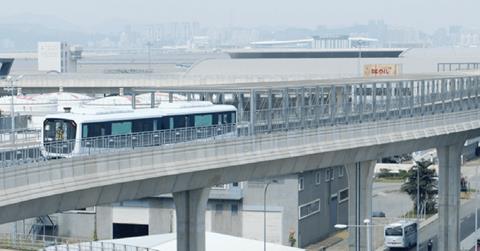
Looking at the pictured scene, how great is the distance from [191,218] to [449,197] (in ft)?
85.5

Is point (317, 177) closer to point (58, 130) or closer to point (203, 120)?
point (203, 120)

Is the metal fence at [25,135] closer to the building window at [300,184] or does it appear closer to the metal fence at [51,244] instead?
the metal fence at [51,244]

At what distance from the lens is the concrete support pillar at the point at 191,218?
4172 centimetres

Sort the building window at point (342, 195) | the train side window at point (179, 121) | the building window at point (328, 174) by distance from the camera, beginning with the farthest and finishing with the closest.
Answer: the building window at point (342, 195) → the building window at point (328, 174) → the train side window at point (179, 121)

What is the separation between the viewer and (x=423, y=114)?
6034 centimetres

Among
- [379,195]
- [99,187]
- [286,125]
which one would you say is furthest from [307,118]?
[379,195]

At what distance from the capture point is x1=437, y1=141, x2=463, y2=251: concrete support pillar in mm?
64062

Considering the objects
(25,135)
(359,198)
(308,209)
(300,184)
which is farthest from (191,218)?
(308,209)

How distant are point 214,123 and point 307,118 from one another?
6255 millimetres

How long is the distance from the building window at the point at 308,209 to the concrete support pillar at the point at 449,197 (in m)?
6.37

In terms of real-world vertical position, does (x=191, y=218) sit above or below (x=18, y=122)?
below

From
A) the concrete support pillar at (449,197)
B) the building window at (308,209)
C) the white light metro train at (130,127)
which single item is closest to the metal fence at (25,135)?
the white light metro train at (130,127)

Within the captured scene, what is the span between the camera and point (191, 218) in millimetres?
41875

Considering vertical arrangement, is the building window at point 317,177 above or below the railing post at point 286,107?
below
